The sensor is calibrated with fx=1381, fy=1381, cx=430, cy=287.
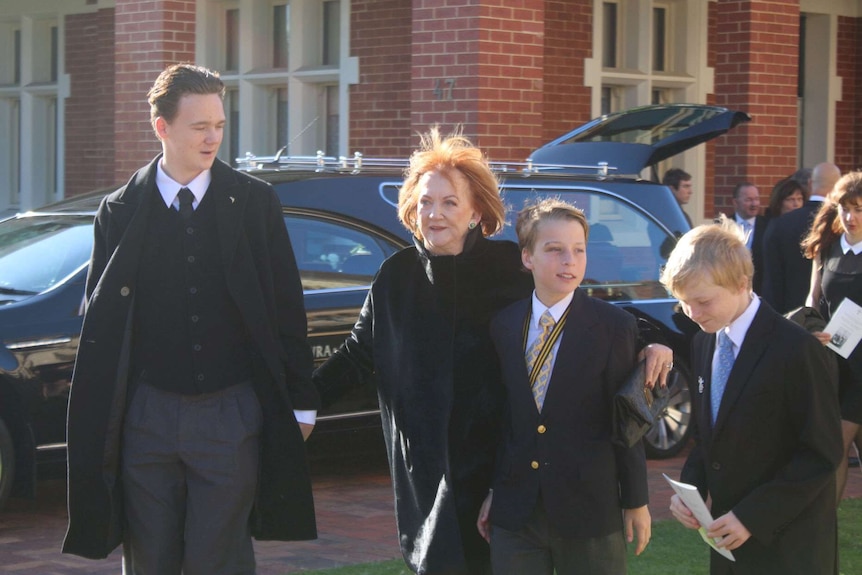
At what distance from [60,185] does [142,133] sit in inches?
150

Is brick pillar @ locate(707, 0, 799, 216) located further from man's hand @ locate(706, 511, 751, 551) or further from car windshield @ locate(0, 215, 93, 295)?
man's hand @ locate(706, 511, 751, 551)

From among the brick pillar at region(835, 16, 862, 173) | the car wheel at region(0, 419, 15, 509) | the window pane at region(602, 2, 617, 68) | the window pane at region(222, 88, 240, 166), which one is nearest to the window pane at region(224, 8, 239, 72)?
the window pane at region(222, 88, 240, 166)

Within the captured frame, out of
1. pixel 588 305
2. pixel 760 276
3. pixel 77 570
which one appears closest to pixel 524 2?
pixel 760 276

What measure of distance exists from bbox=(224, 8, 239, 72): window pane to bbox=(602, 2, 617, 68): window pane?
3555 mm

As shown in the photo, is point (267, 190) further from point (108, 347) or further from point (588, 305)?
point (588, 305)

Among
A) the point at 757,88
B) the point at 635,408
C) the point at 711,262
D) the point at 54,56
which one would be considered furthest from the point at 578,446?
the point at 54,56

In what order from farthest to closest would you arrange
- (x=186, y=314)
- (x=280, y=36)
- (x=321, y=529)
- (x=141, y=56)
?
1. (x=280, y=36)
2. (x=141, y=56)
3. (x=321, y=529)
4. (x=186, y=314)

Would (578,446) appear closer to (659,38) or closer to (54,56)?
(659,38)

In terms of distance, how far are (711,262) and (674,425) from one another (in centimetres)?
521

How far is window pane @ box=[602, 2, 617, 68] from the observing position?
516 inches

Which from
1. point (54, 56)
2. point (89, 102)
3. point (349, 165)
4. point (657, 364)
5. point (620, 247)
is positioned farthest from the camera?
point (54, 56)

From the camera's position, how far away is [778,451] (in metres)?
3.69

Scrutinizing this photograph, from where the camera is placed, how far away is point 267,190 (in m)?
4.21

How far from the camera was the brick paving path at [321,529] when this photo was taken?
6.04 metres
